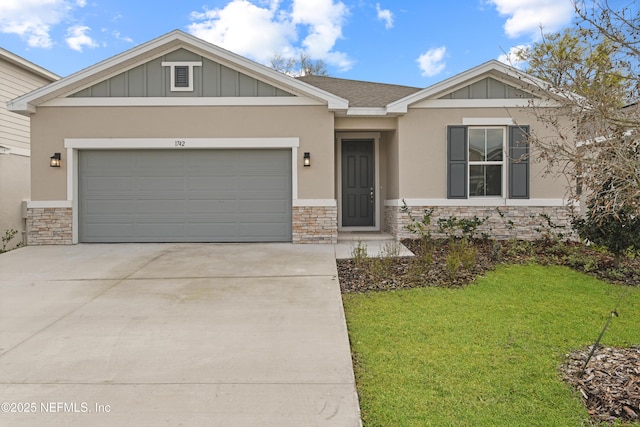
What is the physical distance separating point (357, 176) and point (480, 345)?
293 inches

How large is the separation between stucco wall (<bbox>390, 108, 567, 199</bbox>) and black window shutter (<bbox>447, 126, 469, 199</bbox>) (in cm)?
13

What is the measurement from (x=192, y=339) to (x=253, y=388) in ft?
4.02

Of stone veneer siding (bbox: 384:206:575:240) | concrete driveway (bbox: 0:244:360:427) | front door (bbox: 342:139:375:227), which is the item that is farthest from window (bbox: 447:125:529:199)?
concrete driveway (bbox: 0:244:360:427)

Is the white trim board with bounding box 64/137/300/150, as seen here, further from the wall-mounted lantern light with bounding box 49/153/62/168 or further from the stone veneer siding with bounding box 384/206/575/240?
the stone veneer siding with bounding box 384/206/575/240

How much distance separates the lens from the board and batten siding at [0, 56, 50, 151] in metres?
11.5

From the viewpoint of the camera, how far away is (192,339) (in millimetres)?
3984

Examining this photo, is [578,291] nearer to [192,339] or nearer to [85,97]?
[192,339]

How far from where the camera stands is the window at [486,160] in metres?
Result: 9.34

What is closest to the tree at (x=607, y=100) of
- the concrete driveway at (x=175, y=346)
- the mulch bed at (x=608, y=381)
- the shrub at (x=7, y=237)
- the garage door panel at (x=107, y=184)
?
the mulch bed at (x=608, y=381)

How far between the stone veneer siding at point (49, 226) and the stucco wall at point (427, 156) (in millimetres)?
7706

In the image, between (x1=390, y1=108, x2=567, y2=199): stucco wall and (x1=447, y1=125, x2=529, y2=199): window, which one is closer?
(x1=447, y1=125, x2=529, y2=199): window

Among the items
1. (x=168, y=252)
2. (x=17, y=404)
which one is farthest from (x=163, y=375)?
(x=168, y=252)

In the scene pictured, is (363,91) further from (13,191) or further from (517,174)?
(13,191)

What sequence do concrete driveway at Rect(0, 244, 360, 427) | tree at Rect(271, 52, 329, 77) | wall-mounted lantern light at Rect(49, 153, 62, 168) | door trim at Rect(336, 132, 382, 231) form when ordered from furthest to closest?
tree at Rect(271, 52, 329, 77)
door trim at Rect(336, 132, 382, 231)
wall-mounted lantern light at Rect(49, 153, 62, 168)
concrete driveway at Rect(0, 244, 360, 427)
